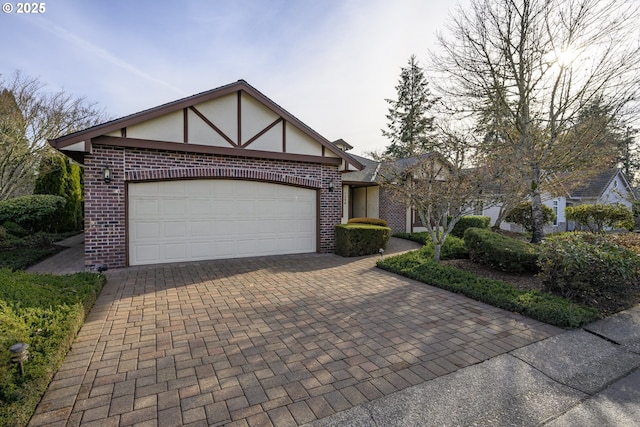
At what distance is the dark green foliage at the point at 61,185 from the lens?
47.5ft

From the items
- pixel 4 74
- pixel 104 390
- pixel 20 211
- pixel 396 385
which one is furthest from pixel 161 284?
pixel 4 74

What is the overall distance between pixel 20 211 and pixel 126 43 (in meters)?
7.83

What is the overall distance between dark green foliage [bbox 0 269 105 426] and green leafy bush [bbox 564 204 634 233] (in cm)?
1683

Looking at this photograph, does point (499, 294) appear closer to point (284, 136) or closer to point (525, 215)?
Result: point (284, 136)

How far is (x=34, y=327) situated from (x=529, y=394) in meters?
4.74

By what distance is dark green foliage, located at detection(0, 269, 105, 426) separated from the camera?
2.32 m

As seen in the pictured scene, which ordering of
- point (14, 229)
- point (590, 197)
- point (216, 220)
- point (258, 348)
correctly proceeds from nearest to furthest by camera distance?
point (258, 348), point (216, 220), point (14, 229), point (590, 197)

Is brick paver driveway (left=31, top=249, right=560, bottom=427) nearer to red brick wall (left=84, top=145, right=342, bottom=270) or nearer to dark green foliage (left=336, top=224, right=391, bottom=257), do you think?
red brick wall (left=84, top=145, right=342, bottom=270)

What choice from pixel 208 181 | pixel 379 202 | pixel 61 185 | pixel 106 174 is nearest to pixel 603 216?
pixel 379 202

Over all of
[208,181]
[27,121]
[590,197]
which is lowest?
[208,181]

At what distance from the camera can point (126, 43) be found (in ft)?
24.6

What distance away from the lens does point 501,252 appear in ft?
22.4

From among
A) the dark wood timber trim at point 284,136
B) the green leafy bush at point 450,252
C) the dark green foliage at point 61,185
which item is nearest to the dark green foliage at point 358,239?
Result: the green leafy bush at point 450,252

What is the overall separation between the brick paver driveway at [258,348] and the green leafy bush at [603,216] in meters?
12.8
